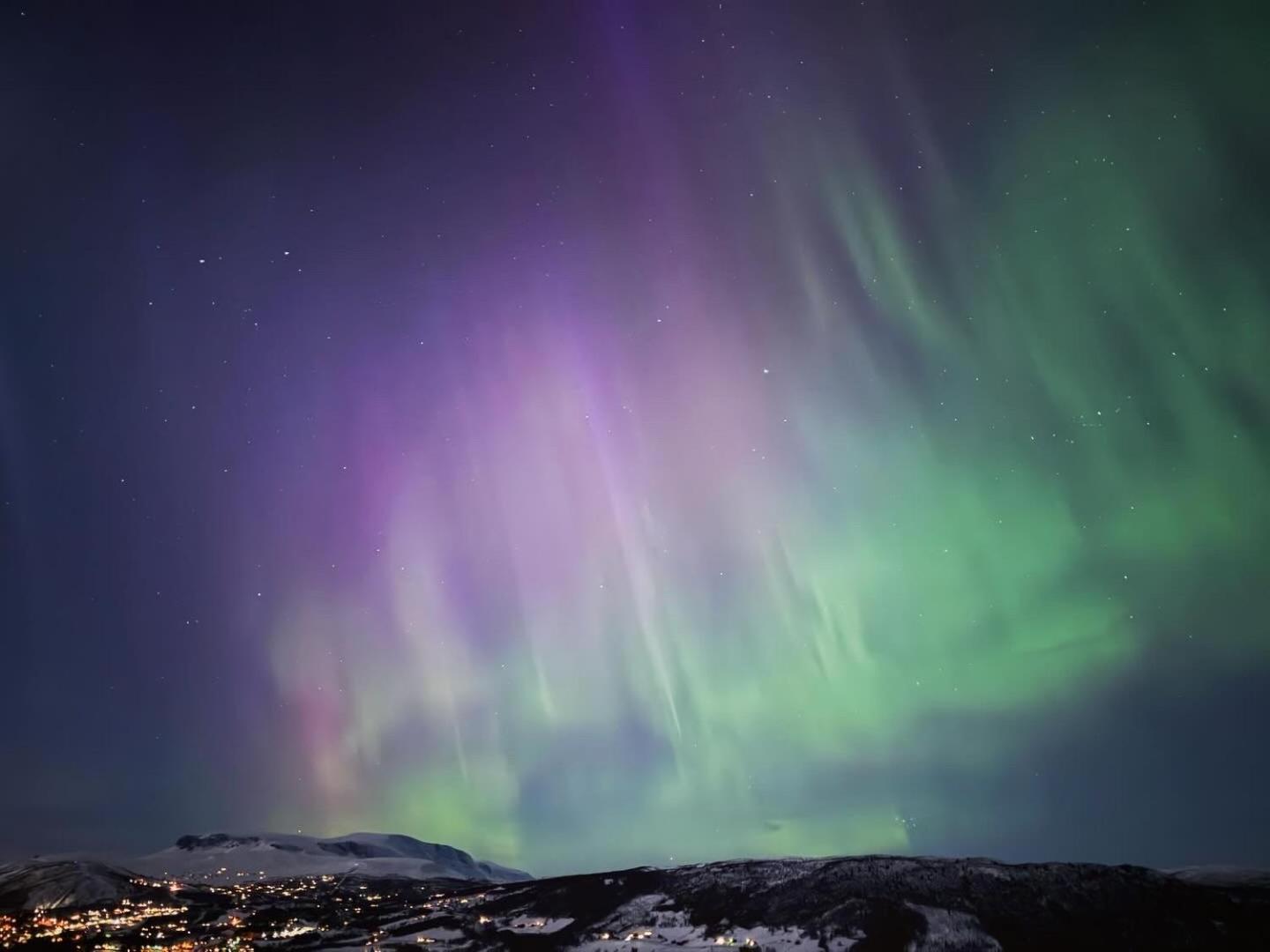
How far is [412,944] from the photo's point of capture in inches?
6161

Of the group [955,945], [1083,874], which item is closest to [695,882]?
[955,945]

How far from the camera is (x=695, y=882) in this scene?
620ft

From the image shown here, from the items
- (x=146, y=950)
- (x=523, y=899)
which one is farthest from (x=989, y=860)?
(x=146, y=950)

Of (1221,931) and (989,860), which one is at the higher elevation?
(989,860)

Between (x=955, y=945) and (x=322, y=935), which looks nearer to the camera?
(x=955, y=945)

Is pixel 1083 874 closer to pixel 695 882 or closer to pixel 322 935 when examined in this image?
pixel 695 882

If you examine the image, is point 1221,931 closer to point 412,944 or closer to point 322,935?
point 412,944

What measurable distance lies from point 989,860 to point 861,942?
65.4 meters

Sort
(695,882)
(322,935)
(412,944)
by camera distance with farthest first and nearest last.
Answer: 1. (695,882)
2. (322,935)
3. (412,944)

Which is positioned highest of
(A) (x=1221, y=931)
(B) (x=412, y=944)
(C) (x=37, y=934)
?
(C) (x=37, y=934)

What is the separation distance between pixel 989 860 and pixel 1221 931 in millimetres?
52779

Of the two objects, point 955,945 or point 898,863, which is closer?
point 955,945

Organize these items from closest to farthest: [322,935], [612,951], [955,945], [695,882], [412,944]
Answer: [955,945] < [612,951] < [412,944] < [322,935] < [695,882]

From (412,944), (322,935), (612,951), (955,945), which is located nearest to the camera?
(955,945)
